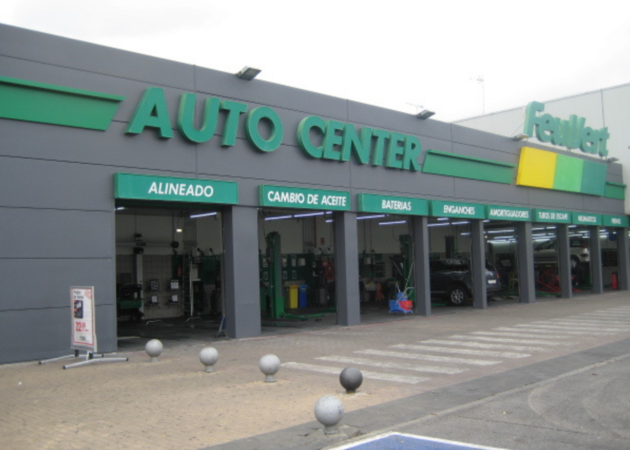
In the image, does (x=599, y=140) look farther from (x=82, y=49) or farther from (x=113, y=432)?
(x=113, y=432)

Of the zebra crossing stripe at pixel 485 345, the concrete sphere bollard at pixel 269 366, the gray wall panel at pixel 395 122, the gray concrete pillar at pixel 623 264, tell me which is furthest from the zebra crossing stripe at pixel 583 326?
the gray concrete pillar at pixel 623 264

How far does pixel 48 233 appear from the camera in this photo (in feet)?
39.4

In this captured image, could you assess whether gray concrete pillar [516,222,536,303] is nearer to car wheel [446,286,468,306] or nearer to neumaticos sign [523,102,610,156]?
car wheel [446,286,468,306]

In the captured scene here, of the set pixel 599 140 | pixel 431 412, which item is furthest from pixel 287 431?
pixel 599 140

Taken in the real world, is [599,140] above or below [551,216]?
above

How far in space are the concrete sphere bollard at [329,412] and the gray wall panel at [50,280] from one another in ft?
24.7

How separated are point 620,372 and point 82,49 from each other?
11577 millimetres

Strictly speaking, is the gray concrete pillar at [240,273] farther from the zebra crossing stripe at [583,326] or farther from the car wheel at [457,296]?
the car wheel at [457,296]

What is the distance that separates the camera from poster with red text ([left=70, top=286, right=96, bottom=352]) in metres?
11.2

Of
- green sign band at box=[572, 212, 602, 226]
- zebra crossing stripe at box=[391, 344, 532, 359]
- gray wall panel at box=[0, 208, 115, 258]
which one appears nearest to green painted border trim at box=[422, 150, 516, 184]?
green sign band at box=[572, 212, 602, 226]

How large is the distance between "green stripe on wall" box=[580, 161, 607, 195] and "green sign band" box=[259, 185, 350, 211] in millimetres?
16148

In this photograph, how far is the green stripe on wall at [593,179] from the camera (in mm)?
28920

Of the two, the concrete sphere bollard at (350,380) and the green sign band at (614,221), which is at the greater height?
the green sign band at (614,221)

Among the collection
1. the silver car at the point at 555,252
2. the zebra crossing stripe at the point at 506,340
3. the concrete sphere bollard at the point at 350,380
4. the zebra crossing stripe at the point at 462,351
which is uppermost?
the silver car at the point at 555,252
